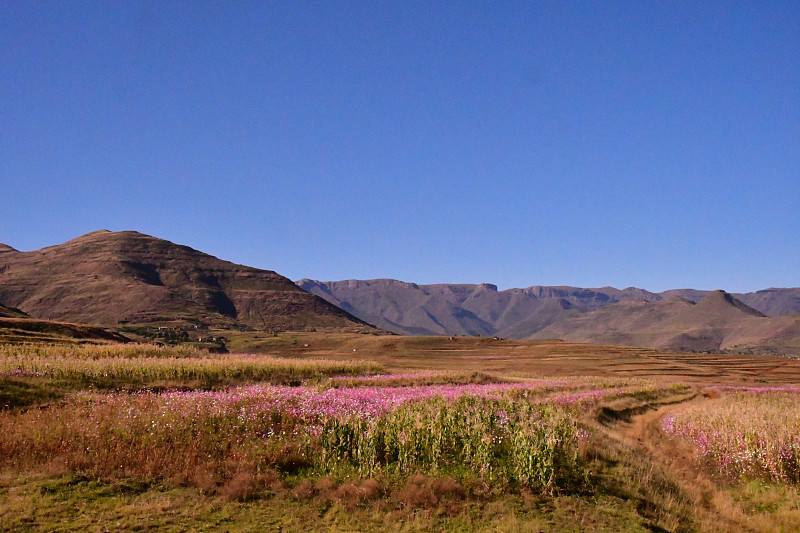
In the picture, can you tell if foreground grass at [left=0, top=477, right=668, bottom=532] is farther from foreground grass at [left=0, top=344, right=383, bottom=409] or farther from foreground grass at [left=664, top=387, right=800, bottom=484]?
foreground grass at [left=0, top=344, right=383, bottom=409]

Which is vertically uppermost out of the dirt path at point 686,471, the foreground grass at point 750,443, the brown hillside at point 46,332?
the brown hillside at point 46,332

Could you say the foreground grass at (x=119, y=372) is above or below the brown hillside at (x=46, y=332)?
below

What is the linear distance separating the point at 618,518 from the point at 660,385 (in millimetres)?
35440

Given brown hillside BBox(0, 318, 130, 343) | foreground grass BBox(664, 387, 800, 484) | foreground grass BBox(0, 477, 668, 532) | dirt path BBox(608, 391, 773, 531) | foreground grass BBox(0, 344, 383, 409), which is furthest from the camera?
brown hillside BBox(0, 318, 130, 343)

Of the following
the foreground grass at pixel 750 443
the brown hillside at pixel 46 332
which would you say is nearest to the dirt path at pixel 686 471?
the foreground grass at pixel 750 443

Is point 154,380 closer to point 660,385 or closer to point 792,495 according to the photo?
point 792,495

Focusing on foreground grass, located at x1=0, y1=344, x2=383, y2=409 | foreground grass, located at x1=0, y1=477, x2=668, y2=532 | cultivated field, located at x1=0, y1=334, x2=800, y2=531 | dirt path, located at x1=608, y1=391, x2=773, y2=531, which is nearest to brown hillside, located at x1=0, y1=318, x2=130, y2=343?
foreground grass, located at x1=0, y1=344, x2=383, y2=409

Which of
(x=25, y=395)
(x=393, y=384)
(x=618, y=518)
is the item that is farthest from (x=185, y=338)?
(x=618, y=518)

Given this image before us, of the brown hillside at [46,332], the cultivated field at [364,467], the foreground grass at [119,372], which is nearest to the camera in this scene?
the cultivated field at [364,467]

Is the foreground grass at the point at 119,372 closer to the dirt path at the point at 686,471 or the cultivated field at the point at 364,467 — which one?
the cultivated field at the point at 364,467

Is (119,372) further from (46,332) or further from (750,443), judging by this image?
(46,332)

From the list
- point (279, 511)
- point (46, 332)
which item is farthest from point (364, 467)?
point (46, 332)

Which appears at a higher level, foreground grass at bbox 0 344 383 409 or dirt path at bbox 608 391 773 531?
foreground grass at bbox 0 344 383 409

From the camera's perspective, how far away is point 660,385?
1603 inches
